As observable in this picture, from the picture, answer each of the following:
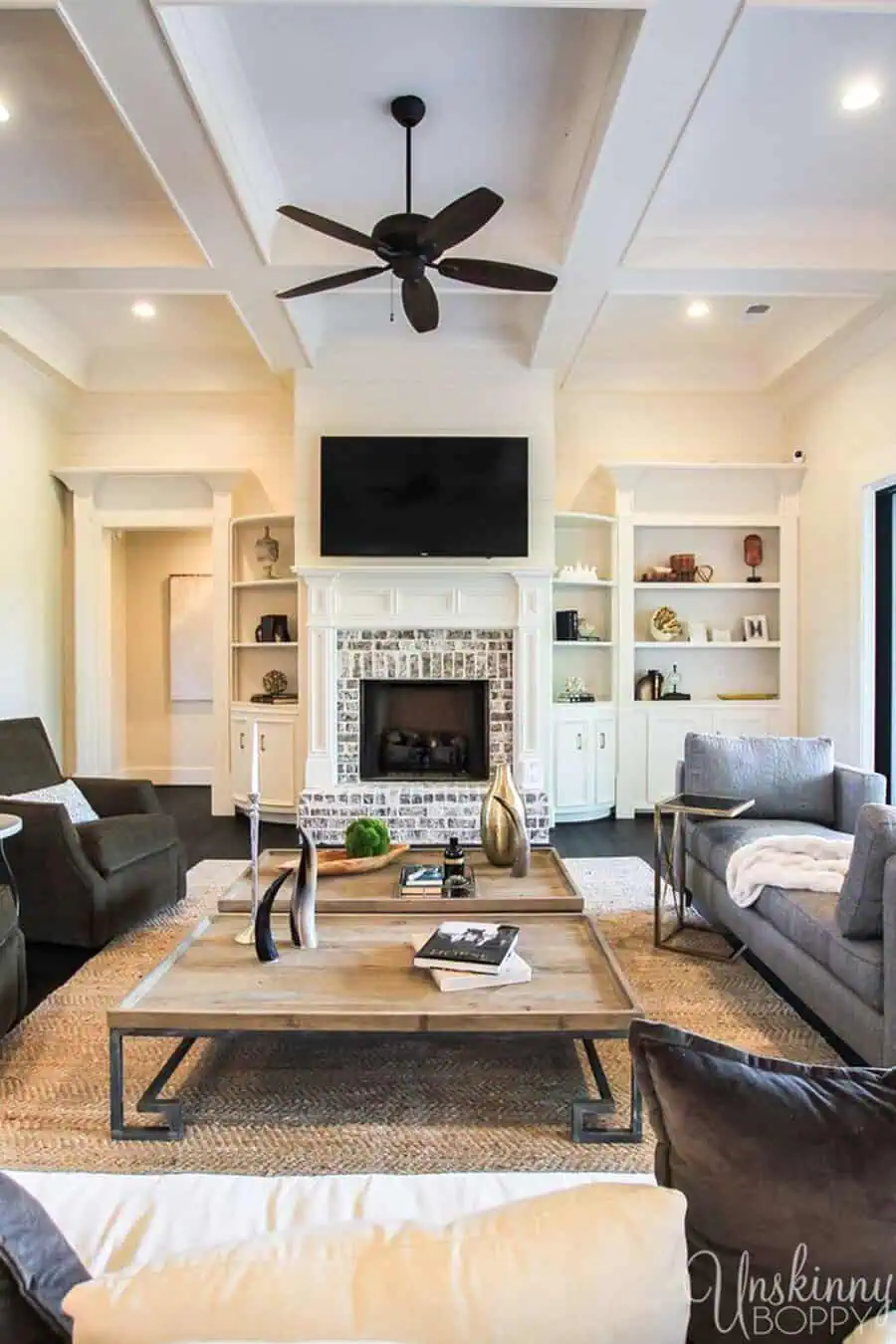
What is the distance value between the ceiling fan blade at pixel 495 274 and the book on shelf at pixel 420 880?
245 centimetres

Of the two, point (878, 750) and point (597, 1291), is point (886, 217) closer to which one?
point (878, 750)

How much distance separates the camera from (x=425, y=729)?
19.6 ft

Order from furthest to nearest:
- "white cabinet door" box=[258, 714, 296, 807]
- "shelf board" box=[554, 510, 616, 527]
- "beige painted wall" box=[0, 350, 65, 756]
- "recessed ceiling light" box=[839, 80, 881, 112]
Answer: "white cabinet door" box=[258, 714, 296, 807]
"shelf board" box=[554, 510, 616, 527]
"beige painted wall" box=[0, 350, 65, 756]
"recessed ceiling light" box=[839, 80, 881, 112]

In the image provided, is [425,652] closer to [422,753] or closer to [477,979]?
[422,753]

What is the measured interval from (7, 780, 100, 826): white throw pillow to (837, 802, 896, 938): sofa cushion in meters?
3.11

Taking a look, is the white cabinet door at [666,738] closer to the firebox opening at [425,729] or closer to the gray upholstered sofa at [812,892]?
the firebox opening at [425,729]

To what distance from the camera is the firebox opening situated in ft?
19.2

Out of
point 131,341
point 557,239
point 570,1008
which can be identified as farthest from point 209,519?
point 570,1008

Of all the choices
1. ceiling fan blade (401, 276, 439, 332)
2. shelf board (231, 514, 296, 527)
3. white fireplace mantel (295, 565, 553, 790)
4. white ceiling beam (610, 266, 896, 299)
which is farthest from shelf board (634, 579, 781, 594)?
ceiling fan blade (401, 276, 439, 332)

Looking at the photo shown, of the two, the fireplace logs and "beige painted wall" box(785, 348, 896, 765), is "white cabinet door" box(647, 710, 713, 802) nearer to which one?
"beige painted wall" box(785, 348, 896, 765)

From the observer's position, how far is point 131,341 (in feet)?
19.5

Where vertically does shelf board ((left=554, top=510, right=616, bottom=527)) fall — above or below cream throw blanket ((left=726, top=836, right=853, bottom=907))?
above

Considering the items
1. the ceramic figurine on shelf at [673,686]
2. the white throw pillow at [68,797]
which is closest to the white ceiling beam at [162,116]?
the white throw pillow at [68,797]

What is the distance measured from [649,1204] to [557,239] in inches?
167
